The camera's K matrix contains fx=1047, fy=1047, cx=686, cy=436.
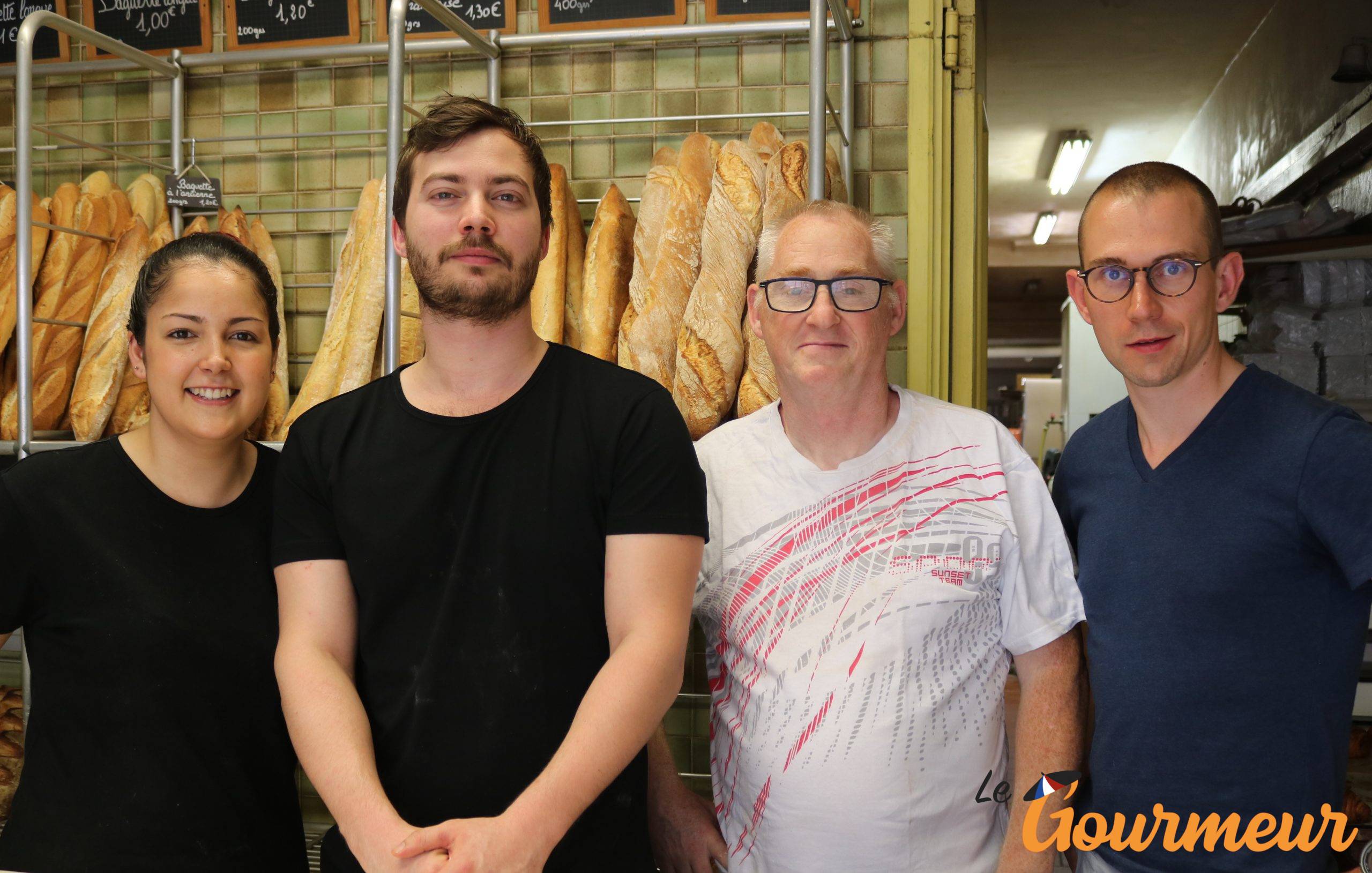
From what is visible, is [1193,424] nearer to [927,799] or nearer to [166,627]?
[927,799]

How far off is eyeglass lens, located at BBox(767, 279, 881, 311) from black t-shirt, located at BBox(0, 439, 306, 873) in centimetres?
79

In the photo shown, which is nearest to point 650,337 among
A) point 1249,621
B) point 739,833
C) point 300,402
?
point 300,402

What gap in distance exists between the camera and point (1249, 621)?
1246 mm

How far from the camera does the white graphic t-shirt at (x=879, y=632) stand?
50.8 inches

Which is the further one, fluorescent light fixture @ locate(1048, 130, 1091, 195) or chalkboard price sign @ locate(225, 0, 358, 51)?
fluorescent light fixture @ locate(1048, 130, 1091, 195)

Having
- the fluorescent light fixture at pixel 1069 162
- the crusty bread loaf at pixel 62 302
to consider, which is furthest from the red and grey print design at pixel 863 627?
the fluorescent light fixture at pixel 1069 162

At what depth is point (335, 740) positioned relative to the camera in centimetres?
116

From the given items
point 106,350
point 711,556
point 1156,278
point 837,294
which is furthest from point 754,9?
point 106,350

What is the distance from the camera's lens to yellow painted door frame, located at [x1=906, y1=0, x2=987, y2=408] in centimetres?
195

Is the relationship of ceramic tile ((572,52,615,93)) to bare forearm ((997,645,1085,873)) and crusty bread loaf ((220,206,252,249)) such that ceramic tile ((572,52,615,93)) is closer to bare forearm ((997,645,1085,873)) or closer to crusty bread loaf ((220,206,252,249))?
crusty bread loaf ((220,206,252,249))

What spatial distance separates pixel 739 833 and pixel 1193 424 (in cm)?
79

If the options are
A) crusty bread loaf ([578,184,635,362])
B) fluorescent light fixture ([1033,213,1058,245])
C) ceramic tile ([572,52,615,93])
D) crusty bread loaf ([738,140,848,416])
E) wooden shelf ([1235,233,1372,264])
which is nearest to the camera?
crusty bread loaf ([738,140,848,416])

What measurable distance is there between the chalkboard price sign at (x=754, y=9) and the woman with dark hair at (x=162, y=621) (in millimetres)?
1144

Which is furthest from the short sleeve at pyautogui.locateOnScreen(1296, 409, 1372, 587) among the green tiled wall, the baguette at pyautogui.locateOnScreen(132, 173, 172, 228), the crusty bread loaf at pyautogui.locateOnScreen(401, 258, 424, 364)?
the baguette at pyautogui.locateOnScreen(132, 173, 172, 228)
